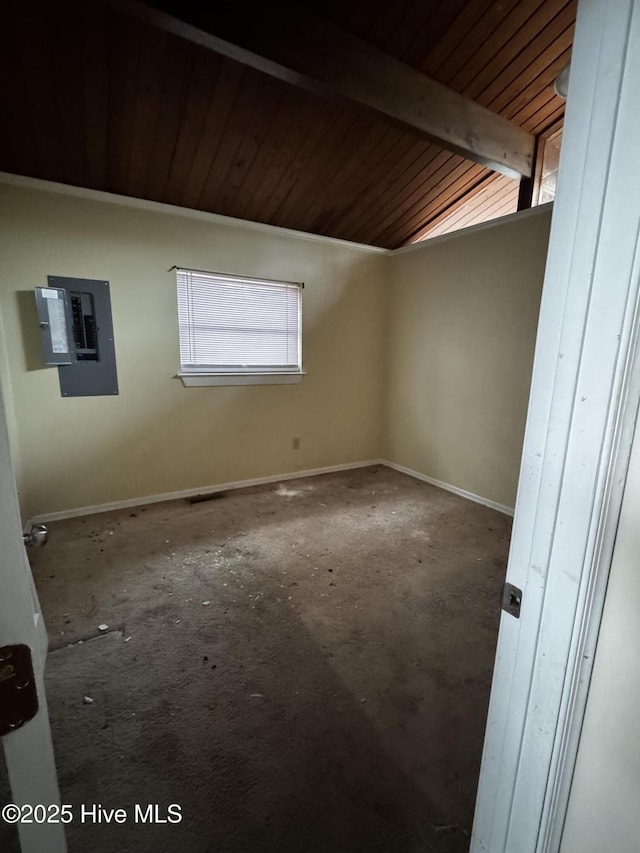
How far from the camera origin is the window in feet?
10.9

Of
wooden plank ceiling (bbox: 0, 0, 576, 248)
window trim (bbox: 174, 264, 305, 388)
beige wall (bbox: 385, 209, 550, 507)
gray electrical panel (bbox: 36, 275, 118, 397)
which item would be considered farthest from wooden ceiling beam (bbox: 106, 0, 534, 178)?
gray electrical panel (bbox: 36, 275, 118, 397)

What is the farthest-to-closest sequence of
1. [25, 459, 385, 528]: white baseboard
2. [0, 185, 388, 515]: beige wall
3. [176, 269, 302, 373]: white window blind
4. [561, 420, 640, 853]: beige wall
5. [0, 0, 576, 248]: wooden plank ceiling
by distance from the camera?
[176, 269, 302, 373]: white window blind → [25, 459, 385, 528]: white baseboard → [0, 185, 388, 515]: beige wall → [0, 0, 576, 248]: wooden plank ceiling → [561, 420, 640, 853]: beige wall

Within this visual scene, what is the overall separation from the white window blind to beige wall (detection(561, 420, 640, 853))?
332 centimetres

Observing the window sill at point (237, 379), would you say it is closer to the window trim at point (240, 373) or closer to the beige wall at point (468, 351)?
the window trim at point (240, 373)

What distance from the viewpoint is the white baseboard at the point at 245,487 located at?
3049mm

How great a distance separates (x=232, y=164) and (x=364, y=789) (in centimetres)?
363

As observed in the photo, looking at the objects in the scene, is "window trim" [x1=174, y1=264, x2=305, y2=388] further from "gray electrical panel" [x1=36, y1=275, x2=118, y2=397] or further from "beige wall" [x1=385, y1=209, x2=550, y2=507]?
"beige wall" [x1=385, y1=209, x2=550, y2=507]

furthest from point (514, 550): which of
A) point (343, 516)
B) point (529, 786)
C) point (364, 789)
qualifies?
point (343, 516)

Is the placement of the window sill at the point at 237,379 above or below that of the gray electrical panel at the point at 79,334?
below

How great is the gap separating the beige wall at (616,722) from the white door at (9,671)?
762mm

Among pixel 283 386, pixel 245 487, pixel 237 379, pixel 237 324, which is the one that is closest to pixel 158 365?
pixel 237 379

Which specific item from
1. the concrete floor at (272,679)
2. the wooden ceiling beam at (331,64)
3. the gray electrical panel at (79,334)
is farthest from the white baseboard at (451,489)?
the gray electrical panel at (79,334)

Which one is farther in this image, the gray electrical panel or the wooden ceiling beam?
the gray electrical panel

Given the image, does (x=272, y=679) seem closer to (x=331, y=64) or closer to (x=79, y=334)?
(x=79, y=334)
